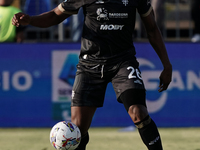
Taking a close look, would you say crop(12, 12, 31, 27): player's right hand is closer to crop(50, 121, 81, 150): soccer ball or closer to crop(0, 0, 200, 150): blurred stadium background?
crop(50, 121, 81, 150): soccer ball

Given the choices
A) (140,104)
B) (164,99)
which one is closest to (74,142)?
(140,104)

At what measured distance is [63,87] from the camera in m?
7.54

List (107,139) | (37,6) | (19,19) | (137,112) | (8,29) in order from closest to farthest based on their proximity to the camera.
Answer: (137,112) → (19,19) → (107,139) → (8,29) → (37,6)

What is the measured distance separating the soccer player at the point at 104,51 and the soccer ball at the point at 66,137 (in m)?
0.17

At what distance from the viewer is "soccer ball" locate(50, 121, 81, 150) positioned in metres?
4.16

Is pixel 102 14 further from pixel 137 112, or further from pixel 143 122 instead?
pixel 143 122

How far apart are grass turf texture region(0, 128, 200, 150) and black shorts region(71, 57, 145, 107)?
1.74 m

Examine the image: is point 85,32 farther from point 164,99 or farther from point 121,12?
point 164,99

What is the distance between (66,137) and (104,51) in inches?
38.5

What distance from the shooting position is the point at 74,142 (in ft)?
13.8

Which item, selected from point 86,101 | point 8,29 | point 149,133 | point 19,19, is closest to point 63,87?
point 8,29

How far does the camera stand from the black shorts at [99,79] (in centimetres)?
430

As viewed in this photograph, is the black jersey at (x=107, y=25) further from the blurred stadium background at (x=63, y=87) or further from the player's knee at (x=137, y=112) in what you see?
the blurred stadium background at (x=63, y=87)

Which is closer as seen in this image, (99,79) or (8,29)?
(99,79)
